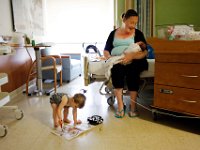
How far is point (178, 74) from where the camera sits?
164 cm

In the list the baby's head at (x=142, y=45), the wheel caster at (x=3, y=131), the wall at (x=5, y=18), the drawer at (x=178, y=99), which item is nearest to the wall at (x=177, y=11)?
the baby's head at (x=142, y=45)

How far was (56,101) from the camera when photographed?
1703 mm

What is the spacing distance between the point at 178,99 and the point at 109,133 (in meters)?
0.63

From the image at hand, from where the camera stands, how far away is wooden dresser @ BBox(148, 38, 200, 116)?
61.4 inches

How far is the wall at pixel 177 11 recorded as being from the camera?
297cm

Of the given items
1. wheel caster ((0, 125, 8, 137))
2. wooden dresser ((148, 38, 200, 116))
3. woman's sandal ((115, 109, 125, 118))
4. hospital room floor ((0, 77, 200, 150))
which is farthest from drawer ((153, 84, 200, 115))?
wheel caster ((0, 125, 8, 137))

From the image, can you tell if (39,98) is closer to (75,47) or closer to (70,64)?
(70,64)

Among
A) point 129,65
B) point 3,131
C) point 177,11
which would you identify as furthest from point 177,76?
point 177,11

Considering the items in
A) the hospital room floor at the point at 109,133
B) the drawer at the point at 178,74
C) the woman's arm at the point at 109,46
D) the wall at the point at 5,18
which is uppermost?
the wall at the point at 5,18

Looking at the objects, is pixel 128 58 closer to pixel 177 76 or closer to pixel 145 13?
pixel 177 76

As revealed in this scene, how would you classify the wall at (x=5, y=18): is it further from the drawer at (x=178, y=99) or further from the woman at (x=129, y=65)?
the drawer at (x=178, y=99)

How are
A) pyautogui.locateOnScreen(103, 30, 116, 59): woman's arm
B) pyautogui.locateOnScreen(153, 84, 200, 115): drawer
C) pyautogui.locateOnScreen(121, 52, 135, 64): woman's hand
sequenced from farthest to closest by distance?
pyautogui.locateOnScreen(103, 30, 116, 59): woman's arm < pyautogui.locateOnScreen(121, 52, 135, 64): woman's hand < pyautogui.locateOnScreen(153, 84, 200, 115): drawer

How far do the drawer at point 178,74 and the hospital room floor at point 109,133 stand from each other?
0.39 meters

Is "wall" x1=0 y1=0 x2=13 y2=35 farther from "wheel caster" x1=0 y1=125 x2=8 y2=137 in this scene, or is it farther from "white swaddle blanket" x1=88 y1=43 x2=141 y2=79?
"wheel caster" x1=0 y1=125 x2=8 y2=137
